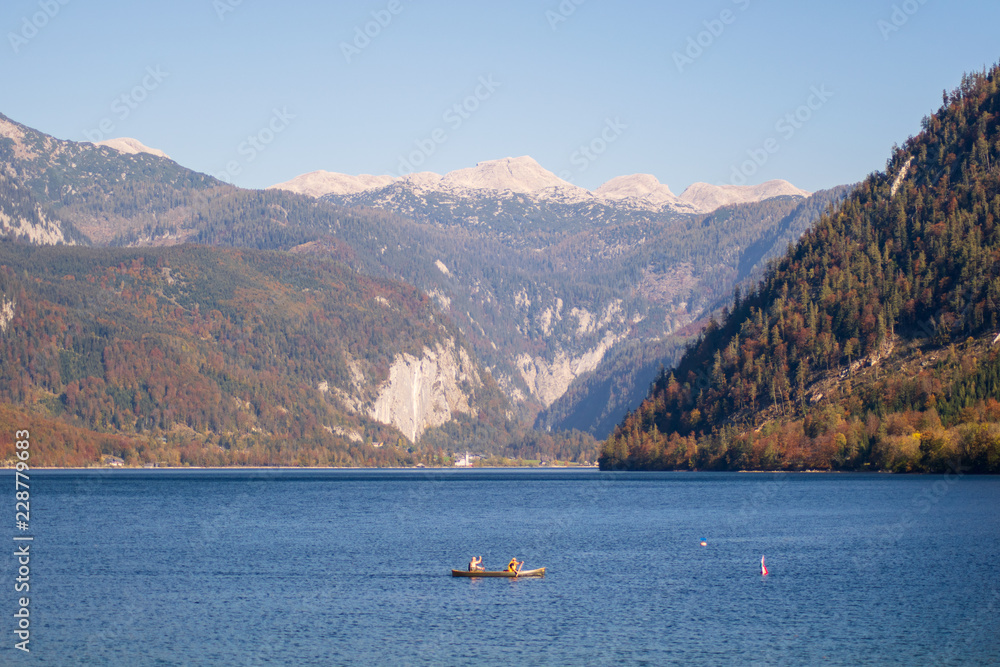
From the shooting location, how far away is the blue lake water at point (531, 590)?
65.4m

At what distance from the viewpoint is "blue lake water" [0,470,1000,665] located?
6538 cm

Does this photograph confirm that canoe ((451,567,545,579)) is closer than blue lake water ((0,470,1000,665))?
No

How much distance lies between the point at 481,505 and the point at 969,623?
12567 centimetres

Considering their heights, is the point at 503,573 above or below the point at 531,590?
above

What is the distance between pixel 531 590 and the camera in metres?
87.2

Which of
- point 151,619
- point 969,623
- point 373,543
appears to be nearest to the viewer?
point 969,623

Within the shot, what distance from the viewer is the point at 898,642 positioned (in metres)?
65.9

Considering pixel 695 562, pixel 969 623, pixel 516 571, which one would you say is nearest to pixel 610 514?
pixel 695 562

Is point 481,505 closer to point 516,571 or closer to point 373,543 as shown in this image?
point 373,543

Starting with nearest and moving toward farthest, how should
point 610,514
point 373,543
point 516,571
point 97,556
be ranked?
point 516,571 → point 97,556 → point 373,543 → point 610,514

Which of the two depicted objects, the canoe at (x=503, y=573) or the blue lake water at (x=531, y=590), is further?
the canoe at (x=503, y=573)

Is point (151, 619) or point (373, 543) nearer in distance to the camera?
point (151, 619)

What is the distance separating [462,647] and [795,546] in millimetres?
55726

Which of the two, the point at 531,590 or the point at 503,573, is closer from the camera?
the point at 531,590
